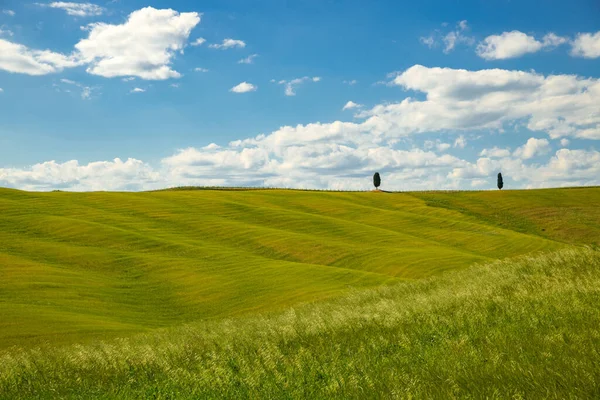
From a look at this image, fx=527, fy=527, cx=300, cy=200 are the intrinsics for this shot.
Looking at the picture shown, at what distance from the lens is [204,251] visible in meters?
44.1

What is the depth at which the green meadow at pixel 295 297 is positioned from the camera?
21.9 ft

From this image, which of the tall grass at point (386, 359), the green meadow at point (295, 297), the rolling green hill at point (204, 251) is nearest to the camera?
the tall grass at point (386, 359)

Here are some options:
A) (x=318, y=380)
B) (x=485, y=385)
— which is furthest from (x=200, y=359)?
(x=485, y=385)

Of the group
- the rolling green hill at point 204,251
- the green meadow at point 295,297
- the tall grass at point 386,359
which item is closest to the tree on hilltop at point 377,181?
the green meadow at point 295,297

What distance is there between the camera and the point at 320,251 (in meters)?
45.8

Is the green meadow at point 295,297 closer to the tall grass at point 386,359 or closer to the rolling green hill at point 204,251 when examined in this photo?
the tall grass at point 386,359

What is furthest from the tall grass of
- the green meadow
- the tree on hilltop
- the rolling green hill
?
the tree on hilltop

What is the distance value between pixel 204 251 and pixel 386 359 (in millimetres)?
37882

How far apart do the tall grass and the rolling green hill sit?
14.3 metres

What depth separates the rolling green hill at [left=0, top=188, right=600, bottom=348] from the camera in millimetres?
29578

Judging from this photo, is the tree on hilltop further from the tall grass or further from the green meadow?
the tall grass

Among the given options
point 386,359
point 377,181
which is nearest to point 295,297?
point 386,359

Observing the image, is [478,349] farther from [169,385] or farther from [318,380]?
[169,385]

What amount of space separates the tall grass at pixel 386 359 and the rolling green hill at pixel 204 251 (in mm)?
14254
